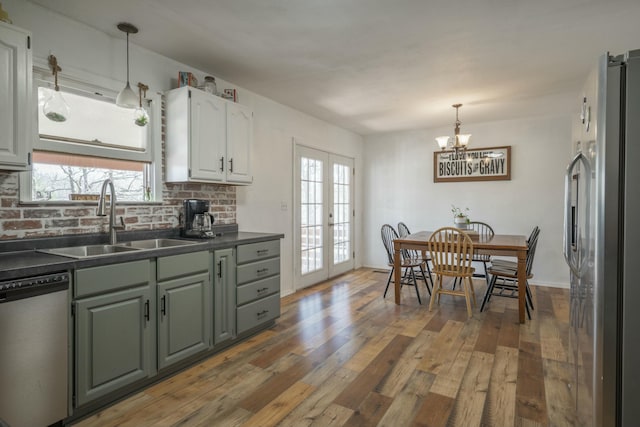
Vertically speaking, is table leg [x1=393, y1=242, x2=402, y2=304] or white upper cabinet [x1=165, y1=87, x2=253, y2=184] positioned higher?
white upper cabinet [x1=165, y1=87, x2=253, y2=184]

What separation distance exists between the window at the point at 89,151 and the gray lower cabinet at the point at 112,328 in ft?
2.48

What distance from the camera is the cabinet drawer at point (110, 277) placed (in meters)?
1.86

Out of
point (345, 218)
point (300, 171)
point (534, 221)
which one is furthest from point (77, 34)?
point (534, 221)

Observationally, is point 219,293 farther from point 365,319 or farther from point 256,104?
point 256,104

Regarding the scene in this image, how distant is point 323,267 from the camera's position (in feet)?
17.2

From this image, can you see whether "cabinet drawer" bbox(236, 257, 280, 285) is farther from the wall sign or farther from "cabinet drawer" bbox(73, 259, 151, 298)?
the wall sign

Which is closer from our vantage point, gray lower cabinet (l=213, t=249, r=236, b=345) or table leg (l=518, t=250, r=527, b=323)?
gray lower cabinet (l=213, t=249, r=236, b=345)

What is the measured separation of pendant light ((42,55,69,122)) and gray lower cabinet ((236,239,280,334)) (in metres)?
1.50

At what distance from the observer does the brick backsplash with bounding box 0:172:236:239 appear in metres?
2.08

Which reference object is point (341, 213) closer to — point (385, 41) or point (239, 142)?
point (239, 142)

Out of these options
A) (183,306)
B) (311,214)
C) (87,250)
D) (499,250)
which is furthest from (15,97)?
(499,250)

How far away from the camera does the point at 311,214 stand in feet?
16.5

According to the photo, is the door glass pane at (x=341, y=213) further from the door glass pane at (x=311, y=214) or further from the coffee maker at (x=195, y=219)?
the coffee maker at (x=195, y=219)

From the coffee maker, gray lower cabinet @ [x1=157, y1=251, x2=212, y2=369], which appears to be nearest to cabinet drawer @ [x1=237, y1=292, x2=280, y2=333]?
gray lower cabinet @ [x1=157, y1=251, x2=212, y2=369]
